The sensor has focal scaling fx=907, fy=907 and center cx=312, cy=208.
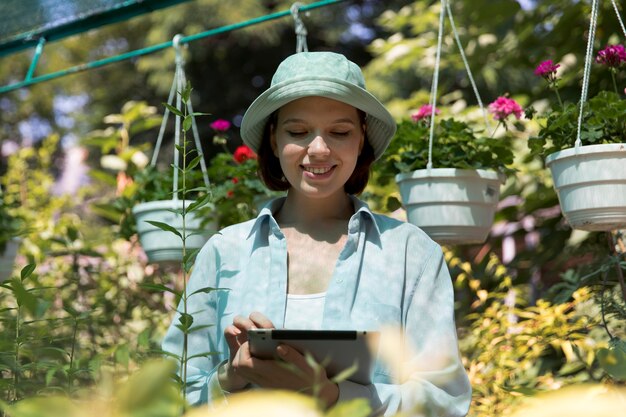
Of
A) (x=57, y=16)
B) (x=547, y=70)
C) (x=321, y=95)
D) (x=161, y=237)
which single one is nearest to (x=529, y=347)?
(x=547, y=70)

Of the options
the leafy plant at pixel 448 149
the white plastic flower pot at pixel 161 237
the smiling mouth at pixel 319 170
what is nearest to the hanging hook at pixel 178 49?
the white plastic flower pot at pixel 161 237

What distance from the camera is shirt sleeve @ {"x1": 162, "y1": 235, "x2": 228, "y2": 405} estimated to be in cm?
145

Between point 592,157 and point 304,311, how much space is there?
0.84m

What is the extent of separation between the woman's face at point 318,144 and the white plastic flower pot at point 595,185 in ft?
2.14

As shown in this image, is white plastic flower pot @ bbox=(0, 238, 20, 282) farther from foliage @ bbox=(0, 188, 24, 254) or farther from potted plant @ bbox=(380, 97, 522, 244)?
potted plant @ bbox=(380, 97, 522, 244)

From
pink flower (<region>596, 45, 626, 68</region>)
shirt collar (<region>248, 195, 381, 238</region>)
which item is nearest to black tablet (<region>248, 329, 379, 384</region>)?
shirt collar (<region>248, 195, 381, 238</region>)

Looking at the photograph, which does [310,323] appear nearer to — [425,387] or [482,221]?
[425,387]

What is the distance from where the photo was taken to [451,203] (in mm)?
2205

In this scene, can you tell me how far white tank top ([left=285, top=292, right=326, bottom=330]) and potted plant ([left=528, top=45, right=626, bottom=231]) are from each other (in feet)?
2.53

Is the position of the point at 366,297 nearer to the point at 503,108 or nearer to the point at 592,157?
the point at 592,157

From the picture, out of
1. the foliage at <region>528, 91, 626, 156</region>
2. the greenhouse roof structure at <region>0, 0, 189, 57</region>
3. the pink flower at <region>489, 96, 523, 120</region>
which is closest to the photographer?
the foliage at <region>528, 91, 626, 156</region>

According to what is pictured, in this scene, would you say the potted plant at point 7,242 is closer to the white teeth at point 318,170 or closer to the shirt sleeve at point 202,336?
the shirt sleeve at point 202,336

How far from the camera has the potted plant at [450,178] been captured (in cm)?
221

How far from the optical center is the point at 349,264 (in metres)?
1.52
